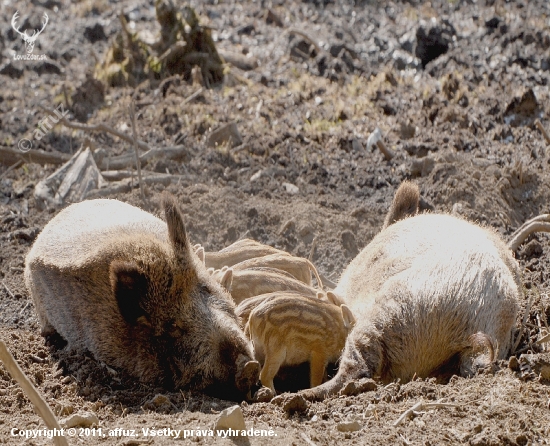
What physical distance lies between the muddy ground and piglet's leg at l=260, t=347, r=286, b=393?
1.45 ft

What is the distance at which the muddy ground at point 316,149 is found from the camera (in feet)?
12.3

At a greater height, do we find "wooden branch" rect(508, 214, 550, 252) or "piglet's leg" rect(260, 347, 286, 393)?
"wooden branch" rect(508, 214, 550, 252)

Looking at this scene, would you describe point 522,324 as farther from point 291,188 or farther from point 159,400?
point 291,188

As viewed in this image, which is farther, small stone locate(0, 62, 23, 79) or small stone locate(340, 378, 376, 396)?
small stone locate(0, 62, 23, 79)

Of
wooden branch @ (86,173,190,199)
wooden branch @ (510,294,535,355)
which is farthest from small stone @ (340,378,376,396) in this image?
wooden branch @ (86,173,190,199)

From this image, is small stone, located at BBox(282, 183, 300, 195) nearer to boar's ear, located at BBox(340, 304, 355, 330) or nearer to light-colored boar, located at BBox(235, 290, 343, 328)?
light-colored boar, located at BBox(235, 290, 343, 328)

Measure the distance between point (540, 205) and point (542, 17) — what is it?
5.21m

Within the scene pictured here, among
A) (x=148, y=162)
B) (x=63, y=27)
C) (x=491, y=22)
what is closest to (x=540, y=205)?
(x=148, y=162)

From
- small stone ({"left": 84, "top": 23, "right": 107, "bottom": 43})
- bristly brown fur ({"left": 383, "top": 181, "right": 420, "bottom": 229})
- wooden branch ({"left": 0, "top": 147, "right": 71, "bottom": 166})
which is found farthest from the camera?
small stone ({"left": 84, "top": 23, "right": 107, "bottom": 43})

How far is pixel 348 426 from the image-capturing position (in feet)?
11.4

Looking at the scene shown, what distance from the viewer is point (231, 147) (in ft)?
26.5

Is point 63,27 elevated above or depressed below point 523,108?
below

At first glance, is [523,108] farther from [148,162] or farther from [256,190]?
[148,162]

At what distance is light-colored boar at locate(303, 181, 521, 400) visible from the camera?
4.20 meters
